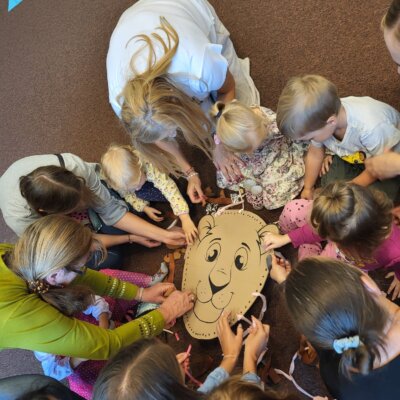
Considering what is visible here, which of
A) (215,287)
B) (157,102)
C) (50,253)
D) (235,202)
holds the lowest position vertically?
(215,287)

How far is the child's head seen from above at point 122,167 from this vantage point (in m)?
1.41

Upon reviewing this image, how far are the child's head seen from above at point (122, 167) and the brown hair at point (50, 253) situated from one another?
0.35 m

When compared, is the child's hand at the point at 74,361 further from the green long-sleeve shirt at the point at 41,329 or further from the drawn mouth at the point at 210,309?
the drawn mouth at the point at 210,309

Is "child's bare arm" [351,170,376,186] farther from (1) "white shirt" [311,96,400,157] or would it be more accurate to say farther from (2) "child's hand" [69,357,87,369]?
(2) "child's hand" [69,357,87,369]

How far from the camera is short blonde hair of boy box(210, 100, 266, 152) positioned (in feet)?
3.92

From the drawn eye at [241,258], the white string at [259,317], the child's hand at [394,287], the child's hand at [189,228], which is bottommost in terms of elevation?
the child's hand at [394,287]

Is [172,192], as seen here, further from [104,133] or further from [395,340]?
[395,340]

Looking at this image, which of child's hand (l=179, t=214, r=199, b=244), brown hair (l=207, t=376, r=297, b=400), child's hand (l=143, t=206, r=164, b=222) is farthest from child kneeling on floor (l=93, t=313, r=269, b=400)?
child's hand (l=143, t=206, r=164, b=222)

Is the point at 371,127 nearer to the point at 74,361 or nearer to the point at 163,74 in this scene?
→ the point at 163,74

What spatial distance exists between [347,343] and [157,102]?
0.77 meters

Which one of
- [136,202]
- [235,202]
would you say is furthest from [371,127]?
[136,202]

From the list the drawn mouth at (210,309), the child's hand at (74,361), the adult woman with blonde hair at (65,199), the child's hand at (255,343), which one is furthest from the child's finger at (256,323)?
the child's hand at (74,361)

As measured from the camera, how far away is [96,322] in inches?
54.6

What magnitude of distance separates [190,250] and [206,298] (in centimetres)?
20
